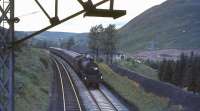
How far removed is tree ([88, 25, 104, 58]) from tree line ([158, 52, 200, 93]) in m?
16.7

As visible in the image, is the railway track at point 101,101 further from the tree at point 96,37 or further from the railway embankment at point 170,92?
the tree at point 96,37

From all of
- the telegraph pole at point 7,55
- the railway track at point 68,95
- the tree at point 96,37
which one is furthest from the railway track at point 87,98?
the tree at point 96,37

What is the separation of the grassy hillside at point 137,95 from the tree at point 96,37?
47.2m

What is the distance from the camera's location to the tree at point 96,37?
112m

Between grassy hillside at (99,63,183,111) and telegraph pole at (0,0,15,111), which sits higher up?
telegraph pole at (0,0,15,111)

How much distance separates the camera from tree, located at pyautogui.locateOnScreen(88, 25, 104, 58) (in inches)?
4429

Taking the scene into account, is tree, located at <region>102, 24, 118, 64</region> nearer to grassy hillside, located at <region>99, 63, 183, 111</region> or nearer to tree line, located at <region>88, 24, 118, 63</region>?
tree line, located at <region>88, 24, 118, 63</region>

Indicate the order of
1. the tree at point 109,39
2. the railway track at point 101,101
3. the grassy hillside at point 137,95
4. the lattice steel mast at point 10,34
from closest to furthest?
the lattice steel mast at point 10,34 → the grassy hillside at point 137,95 → the railway track at point 101,101 → the tree at point 109,39

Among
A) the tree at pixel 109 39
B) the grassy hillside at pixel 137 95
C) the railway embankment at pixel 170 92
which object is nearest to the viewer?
the railway embankment at pixel 170 92

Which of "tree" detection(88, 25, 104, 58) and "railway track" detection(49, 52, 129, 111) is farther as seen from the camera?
"tree" detection(88, 25, 104, 58)

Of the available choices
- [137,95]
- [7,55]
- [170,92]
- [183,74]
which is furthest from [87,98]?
[183,74]

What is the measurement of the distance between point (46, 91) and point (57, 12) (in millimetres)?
29695

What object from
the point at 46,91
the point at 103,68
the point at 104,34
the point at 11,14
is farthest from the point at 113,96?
the point at 104,34

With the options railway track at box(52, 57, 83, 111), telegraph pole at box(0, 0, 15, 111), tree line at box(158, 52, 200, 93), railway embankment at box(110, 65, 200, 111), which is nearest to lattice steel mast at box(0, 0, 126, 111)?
telegraph pole at box(0, 0, 15, 111)
